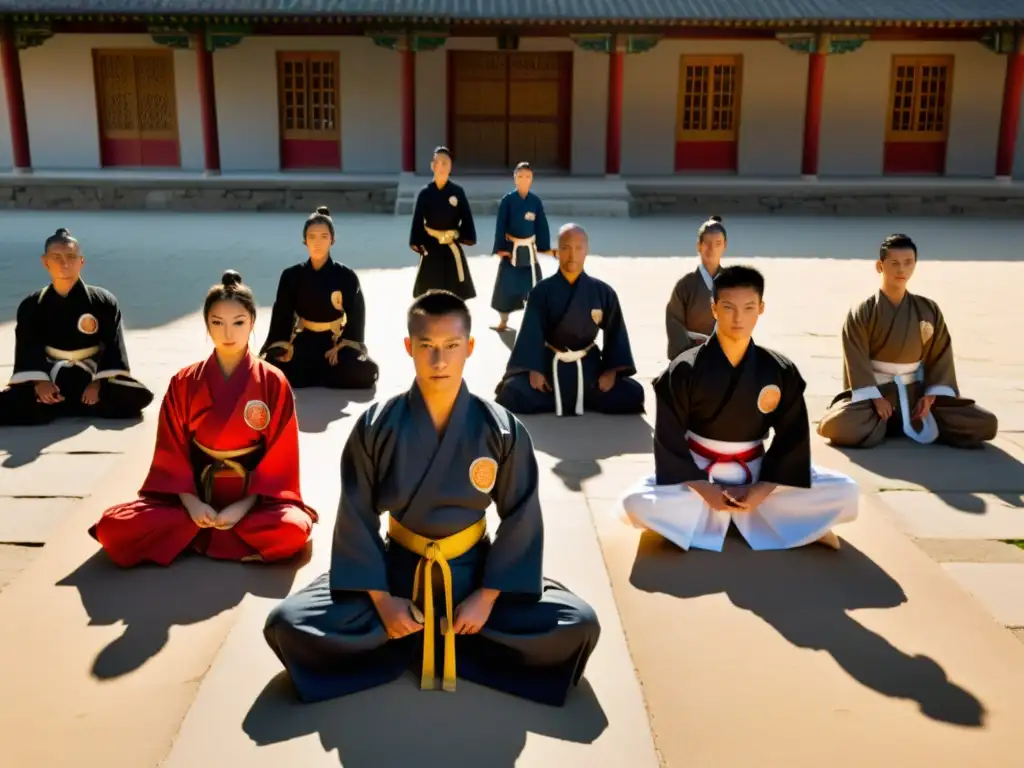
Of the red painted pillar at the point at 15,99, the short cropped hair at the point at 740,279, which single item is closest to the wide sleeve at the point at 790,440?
the short cropped hair at the point at 740,279

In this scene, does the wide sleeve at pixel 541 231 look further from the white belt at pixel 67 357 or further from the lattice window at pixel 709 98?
the lattice window at pixel 709 98

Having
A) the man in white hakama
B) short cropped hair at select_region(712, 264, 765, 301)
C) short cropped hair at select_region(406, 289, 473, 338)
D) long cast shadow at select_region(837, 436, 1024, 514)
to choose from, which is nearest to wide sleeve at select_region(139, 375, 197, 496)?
short cropped hair at select_region(406, 289, 473, 338)

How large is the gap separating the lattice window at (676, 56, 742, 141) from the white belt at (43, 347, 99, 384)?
1559 centimetres

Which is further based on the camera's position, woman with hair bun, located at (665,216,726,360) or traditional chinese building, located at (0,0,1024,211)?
traditional chinese building, located at (0,0,1024,211)

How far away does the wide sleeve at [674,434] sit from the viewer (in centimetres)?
382

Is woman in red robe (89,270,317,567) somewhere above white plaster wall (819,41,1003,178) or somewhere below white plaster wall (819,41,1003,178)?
below

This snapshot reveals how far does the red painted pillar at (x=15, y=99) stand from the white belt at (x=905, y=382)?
17312mm

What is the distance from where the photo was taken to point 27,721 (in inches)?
106

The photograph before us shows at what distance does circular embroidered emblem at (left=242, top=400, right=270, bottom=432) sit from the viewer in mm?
3756

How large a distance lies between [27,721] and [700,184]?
16.1 meters

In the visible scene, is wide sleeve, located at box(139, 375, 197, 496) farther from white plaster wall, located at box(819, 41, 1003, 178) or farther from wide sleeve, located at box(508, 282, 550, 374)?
white plaster wall, located at box(819, 41, 1003, 178)

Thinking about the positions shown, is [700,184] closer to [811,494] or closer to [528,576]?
[811,494]

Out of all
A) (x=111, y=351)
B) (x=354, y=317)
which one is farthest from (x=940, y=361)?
(x=111, y=351)

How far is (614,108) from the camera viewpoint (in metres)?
18.1
